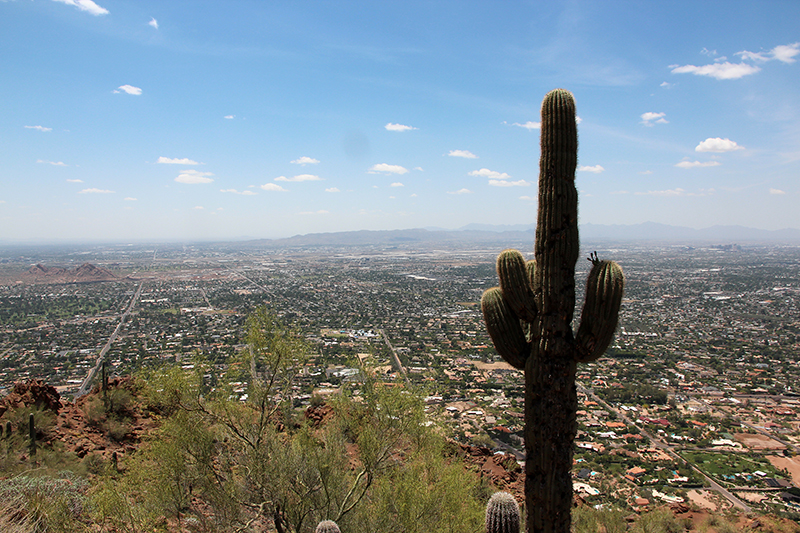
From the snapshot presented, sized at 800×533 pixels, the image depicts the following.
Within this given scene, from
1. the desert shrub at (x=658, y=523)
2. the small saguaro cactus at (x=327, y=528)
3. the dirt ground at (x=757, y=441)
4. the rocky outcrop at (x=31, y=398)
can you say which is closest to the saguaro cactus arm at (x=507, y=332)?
the small saguaro cactus at (x=327, y=528)

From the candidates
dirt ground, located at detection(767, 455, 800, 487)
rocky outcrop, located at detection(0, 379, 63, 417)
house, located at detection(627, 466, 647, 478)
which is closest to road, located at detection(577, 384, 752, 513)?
house, located at detection(627, 466, 647, 478)

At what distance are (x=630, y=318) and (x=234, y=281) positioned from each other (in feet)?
249

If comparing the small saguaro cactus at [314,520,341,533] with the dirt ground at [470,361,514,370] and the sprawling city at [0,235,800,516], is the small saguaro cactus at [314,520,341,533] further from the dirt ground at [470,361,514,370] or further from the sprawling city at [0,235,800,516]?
the dirt ground at [470,361,514,370]

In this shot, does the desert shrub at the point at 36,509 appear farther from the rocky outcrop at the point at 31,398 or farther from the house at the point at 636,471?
the house at the point at 636,471

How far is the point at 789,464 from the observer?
61.0 ft

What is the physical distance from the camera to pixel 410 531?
8734mm

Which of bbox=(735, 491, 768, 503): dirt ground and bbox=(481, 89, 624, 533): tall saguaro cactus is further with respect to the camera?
bbox=(735, 491, 768, 503): dirt ground

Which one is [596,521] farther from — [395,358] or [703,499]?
[395,358]

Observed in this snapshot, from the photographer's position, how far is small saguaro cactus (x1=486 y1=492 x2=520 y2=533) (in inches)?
255

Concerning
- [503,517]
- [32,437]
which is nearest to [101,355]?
[32,437]

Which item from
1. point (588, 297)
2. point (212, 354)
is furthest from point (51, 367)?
point (588, 297)

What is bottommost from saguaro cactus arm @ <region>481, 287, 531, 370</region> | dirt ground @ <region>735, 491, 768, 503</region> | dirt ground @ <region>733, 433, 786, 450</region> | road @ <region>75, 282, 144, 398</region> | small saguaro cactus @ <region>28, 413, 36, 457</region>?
dirt ground @ <region>733, 433, 786, 450</region>

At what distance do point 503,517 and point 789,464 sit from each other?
2069cm

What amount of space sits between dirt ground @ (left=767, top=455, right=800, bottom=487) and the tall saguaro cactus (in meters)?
19.8
